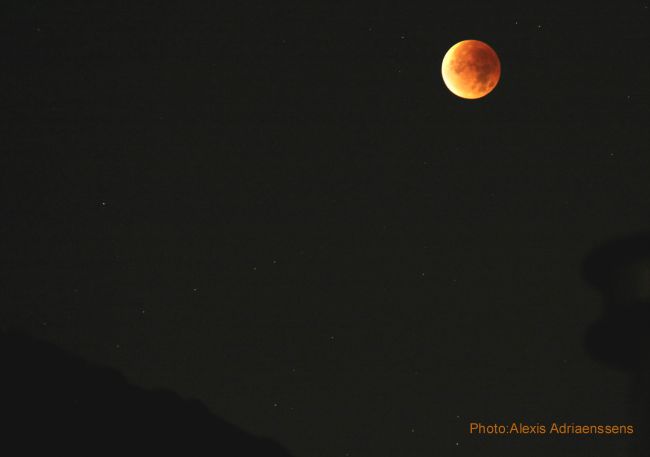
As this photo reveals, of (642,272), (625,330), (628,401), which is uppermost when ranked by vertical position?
(642,272)

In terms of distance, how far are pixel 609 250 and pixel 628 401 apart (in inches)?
188

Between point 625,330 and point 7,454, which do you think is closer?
point 7,454

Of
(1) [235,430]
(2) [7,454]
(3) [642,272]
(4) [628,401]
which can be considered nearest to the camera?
(2) [7,454]

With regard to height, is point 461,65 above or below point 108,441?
above

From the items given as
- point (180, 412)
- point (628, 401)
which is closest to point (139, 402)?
point (180, 412)

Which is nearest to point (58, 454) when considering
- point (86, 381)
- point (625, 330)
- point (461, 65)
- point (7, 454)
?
point (7, 454)

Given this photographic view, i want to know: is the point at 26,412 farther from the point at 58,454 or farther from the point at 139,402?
the point at 139,402

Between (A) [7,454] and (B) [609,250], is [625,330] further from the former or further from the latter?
(A) [7,454]

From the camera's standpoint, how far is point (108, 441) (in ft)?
51.8

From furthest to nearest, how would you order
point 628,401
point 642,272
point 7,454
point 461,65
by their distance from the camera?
point 642,272 → point 628,401 → point 7,454 → point 461,65

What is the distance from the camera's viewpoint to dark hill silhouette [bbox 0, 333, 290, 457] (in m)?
15.5

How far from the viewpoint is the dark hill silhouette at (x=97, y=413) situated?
15.5 metres

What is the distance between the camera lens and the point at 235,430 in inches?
659

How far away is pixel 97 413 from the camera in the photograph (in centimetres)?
1595
